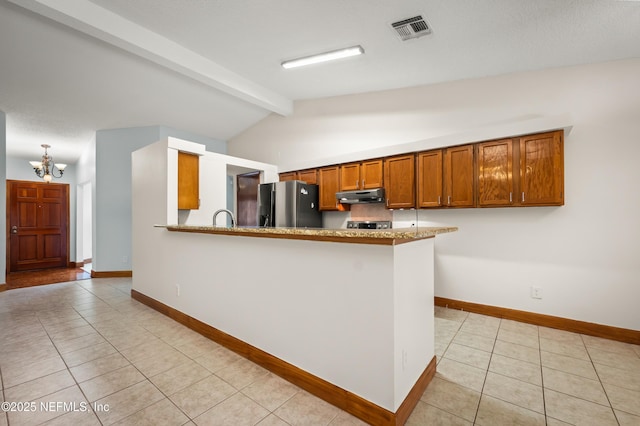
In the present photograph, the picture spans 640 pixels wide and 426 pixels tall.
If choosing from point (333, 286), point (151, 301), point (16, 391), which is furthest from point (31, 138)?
point (333, 286)

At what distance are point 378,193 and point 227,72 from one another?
2.84 meters

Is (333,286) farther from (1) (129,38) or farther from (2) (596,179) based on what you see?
(1) (129,38)

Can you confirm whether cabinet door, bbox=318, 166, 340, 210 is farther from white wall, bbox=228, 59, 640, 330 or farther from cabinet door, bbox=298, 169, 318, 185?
white wall, bbox=228, 59, 640, 330

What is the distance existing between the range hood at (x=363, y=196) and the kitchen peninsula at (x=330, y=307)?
1.89 m

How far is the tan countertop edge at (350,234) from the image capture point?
1441 millimetres

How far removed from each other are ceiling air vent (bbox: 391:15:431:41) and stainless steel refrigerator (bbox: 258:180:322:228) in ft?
8.11

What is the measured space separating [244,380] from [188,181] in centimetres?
273

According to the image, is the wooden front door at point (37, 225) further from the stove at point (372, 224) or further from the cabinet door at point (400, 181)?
the cabinet door at point (400, 181)

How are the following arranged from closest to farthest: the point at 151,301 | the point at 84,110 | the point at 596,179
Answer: the point at 596,179
the point at 151,301
the point at 84,110

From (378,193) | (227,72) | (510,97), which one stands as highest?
(227,72)

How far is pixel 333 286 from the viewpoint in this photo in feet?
5.67

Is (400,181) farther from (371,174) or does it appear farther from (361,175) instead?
(361,175)

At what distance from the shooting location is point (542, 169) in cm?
287

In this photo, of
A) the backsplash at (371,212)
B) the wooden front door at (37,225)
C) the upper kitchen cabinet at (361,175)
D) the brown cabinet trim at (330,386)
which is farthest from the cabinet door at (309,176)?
the wooden front door at (37,225)
